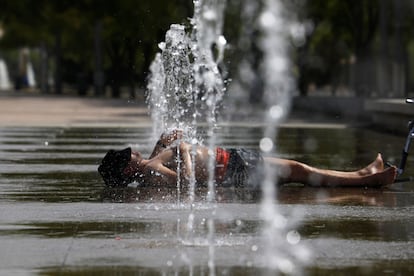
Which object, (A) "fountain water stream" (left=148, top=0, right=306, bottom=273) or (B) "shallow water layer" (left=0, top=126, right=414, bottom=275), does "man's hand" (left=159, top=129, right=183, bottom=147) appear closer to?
(A) "fountain water stream" (left=148, top=0, right=306, bottom=273)

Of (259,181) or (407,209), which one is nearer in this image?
(407,209)

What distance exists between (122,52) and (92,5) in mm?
6888

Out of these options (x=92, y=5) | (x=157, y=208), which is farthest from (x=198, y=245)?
(x=92, y=5)

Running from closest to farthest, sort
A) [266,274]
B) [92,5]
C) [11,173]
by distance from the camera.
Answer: [266,274], [11,173], [92,5]

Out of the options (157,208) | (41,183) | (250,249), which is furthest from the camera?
(41,183)

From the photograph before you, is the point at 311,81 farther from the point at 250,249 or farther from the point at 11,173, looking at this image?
the point at 250,249

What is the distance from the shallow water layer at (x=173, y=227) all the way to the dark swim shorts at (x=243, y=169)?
0.47ft

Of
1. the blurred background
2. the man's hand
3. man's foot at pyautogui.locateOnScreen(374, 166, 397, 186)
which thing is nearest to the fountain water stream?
the man's hand

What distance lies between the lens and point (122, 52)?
6462cm

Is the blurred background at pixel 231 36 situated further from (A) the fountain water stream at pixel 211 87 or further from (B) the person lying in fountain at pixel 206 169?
(B) the person lying in fountain at pixel 206 169

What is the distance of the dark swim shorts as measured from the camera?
11123mm

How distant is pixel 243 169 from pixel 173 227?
2.48m

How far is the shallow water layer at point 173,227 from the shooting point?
7254 millimetres

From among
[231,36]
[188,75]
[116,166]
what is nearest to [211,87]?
[116,166]
